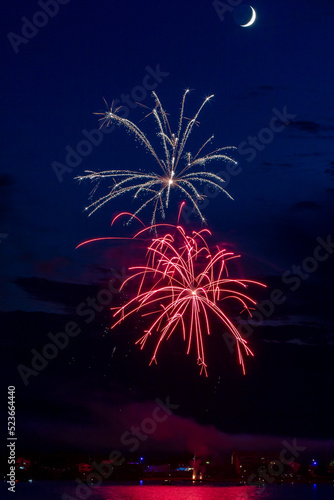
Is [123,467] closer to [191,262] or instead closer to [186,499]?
[186,499]

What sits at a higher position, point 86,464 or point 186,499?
point 86,464

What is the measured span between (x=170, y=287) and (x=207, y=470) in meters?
78.2

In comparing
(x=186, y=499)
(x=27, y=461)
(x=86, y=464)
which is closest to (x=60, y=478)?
(x=86, y=464)

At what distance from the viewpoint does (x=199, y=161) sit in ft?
78.7

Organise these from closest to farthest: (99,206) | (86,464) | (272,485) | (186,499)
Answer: (99,206) < (186,499) < (86,464) < (272,485)

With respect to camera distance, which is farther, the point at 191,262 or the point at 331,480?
the point at 331,480

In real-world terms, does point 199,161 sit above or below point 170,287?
above

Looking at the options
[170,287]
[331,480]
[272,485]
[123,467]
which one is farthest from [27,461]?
[272,485]

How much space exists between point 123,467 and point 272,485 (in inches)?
2480

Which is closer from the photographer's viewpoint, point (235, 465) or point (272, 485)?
point (235, 465)

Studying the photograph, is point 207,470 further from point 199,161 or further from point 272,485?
point 199,161

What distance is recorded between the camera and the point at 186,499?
76.3m

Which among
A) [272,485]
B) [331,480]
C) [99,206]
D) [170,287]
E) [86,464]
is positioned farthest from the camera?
[272,485]

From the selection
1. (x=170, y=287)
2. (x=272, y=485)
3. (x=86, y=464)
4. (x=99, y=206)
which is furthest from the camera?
(x=272, y=485)
